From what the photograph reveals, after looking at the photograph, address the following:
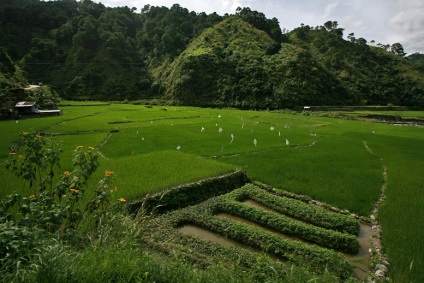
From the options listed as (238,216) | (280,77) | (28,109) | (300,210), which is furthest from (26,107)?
(280,77)

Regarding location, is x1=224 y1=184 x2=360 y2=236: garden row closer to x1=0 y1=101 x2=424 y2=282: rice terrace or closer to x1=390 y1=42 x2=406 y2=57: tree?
x1=0 y1=101 x2=424 y2=282: rice terrace

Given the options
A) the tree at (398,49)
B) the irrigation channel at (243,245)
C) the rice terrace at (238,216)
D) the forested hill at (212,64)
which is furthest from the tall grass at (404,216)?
the tree at (398,49)

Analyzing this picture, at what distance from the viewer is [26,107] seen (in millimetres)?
31594

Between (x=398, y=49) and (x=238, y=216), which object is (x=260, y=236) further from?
(x=398, y=49)

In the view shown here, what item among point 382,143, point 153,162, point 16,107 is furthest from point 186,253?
point 16,107

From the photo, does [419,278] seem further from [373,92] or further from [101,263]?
[373,92]

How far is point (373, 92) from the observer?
5966cm

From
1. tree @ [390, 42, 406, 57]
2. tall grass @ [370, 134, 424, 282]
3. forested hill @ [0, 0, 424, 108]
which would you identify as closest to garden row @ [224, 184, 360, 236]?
tall grass @ [370, 134, 424, 282]

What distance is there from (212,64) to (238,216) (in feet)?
187

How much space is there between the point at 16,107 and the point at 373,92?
2523 inches

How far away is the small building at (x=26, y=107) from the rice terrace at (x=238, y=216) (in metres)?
15.2

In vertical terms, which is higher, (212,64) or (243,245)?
(212,64)

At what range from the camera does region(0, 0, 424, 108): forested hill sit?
189ft

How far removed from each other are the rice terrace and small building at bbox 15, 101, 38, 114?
15.2 meters
